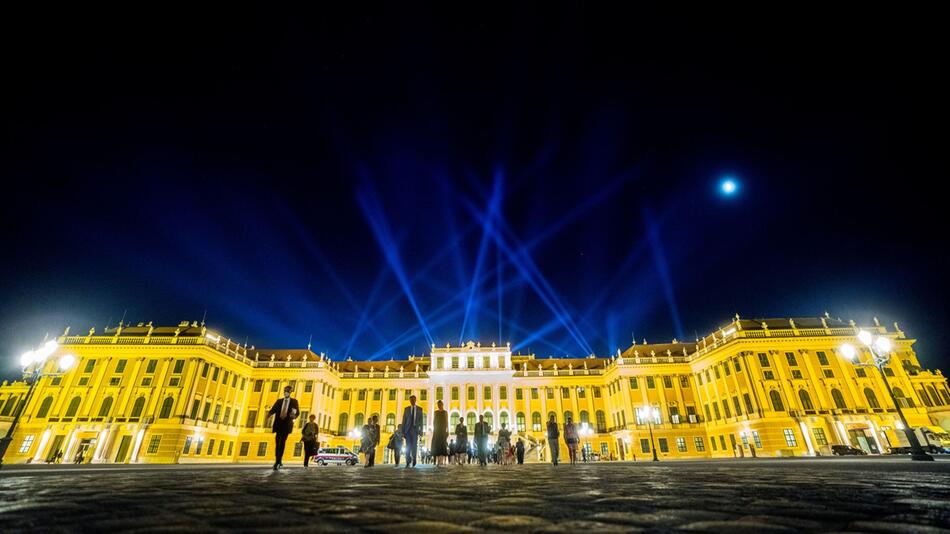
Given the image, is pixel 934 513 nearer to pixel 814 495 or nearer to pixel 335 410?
pixel 814 495

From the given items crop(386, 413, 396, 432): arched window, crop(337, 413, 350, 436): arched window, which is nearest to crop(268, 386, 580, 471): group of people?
crop(386, 413, 396, 432): arched window

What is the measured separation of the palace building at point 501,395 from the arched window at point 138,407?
3.9 inches

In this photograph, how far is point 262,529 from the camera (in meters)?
1.99

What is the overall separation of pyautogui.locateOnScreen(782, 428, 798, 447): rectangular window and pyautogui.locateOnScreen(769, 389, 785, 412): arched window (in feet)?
6.28

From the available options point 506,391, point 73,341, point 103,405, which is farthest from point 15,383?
point 506,391

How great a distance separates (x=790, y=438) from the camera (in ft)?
122

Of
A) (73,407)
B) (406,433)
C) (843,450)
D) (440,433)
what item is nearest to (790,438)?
(843,450)

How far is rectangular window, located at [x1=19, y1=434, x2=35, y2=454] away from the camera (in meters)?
35.7

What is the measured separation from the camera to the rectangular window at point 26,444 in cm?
3566

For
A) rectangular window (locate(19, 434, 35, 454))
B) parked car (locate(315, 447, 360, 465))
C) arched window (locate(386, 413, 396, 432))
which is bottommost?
parked car (locate(315, 447, 360, 465))

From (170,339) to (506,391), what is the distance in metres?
36.9

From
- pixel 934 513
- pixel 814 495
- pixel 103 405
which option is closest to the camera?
pixel 934 513

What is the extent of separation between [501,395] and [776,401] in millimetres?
28362

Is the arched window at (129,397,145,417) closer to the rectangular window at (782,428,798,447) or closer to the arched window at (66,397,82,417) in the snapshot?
the arched window at (66,397,82,417)
